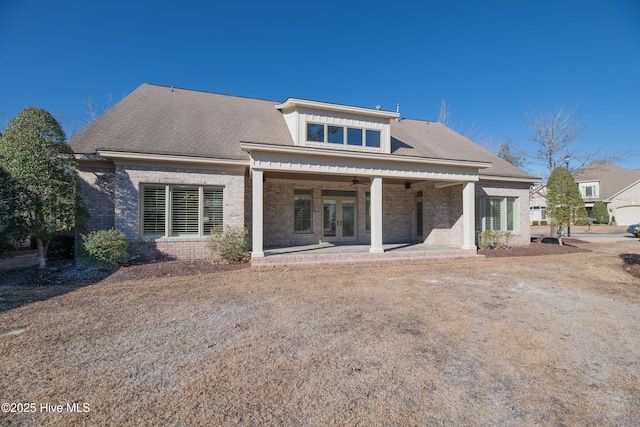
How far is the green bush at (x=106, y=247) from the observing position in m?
8.35

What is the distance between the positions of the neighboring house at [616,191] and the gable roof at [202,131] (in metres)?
24.6

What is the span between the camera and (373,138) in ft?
40.1

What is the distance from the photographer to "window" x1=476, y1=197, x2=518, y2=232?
14.1m

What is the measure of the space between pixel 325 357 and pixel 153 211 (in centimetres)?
878

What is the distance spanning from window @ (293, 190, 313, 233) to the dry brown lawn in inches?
284

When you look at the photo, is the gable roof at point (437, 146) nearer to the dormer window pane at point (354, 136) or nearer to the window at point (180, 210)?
the dormer window pane at point (354, 136)

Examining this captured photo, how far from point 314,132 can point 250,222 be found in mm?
4304

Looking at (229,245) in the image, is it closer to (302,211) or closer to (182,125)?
(302,211)

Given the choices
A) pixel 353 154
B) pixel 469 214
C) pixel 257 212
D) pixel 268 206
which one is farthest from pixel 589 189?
pixel 257 212

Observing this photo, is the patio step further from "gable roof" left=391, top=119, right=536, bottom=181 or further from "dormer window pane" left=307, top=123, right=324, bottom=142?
"dormer window pane" left=307, top=123, right=324, bottom=142

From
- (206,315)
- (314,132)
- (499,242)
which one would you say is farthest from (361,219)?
(206,315)

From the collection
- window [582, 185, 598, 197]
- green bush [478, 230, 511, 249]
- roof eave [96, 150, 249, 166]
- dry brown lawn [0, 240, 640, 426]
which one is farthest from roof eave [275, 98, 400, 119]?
window [582, 185, 598, 197]

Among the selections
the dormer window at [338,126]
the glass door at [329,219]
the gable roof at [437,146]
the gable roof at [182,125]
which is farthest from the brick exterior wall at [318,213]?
the dormer window at [338,126]

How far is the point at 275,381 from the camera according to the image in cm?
295
